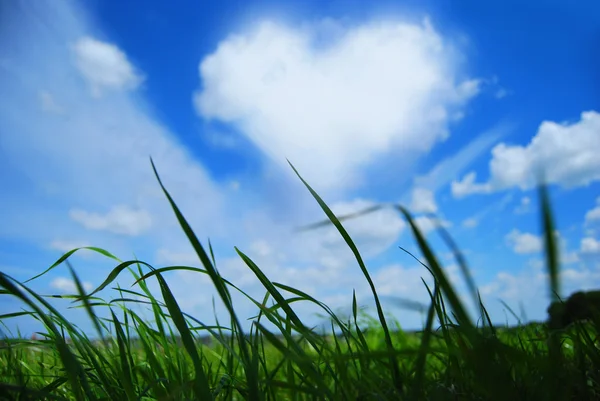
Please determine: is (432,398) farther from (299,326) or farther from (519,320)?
(519,320)

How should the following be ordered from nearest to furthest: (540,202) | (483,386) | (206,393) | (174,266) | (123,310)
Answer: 1. (540,202)
2. (483,386)
3. (206,393)
4. (174,266)
5. (123,310)

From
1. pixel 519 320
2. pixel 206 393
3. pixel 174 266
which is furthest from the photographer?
pixel 519 320

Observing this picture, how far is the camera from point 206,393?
3.19 feet

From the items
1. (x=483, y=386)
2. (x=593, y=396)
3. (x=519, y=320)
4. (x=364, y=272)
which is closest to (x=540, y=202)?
(x=483, y=386)

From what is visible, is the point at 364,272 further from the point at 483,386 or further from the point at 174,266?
the point at 174,266

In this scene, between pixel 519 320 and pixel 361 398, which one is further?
pixel 519 320

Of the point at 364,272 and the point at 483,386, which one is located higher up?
the point at 364,272

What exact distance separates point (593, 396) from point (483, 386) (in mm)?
457

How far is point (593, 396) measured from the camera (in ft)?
3.79

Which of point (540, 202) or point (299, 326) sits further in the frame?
point (299, 326)

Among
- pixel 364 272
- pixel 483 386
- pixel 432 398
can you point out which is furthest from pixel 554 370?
pixel 364 272

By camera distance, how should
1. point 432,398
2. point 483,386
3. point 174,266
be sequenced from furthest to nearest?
point 174,266 → point 432,398 → point 483,386

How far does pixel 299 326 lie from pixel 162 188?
1.41 ft

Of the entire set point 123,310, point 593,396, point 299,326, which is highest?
point 123,310
